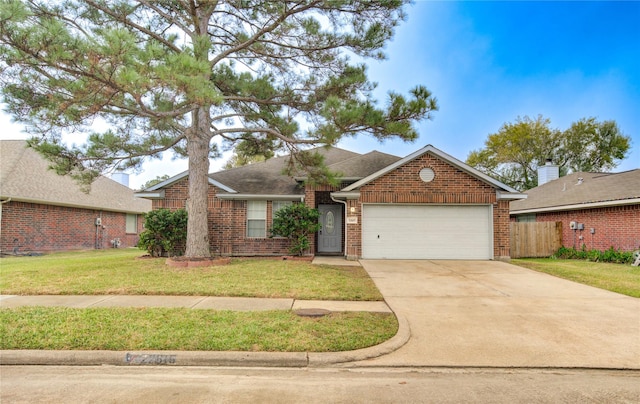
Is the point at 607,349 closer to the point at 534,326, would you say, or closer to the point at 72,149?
the point at 534,326

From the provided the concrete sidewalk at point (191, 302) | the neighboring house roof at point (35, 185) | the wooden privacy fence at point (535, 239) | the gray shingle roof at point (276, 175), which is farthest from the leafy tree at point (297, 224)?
the wooden privacy fence at point (535, 239)

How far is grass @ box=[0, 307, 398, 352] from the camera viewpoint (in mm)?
4383

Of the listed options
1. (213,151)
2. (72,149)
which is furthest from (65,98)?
(213,151)

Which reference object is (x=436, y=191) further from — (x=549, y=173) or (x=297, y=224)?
(x=549, y=173)

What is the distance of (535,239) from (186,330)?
15322mm

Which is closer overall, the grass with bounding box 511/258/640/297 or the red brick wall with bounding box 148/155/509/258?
the grass with bounding box 511/258/640/297

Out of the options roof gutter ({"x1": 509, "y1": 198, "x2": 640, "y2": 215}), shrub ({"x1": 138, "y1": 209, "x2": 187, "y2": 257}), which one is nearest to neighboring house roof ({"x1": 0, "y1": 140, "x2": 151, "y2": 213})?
shrub ({"x1": 138, "y1": 209, "x2": 187, "y2": 257})

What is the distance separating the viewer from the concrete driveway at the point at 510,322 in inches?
168

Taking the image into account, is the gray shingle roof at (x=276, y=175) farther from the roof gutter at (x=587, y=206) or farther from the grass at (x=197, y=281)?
the roof gutter at (x=587, y=206)

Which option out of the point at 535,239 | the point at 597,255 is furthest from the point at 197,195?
the point at 597,255

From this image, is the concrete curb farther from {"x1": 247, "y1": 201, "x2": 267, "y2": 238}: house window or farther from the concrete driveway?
{"x1": 247, "y1": 201, "x2": 267, "y2": 238}: house window

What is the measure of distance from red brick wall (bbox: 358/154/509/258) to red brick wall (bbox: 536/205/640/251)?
192 inches

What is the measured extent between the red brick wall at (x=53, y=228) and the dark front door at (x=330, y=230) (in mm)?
12962

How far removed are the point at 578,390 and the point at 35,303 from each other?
26.4ft
